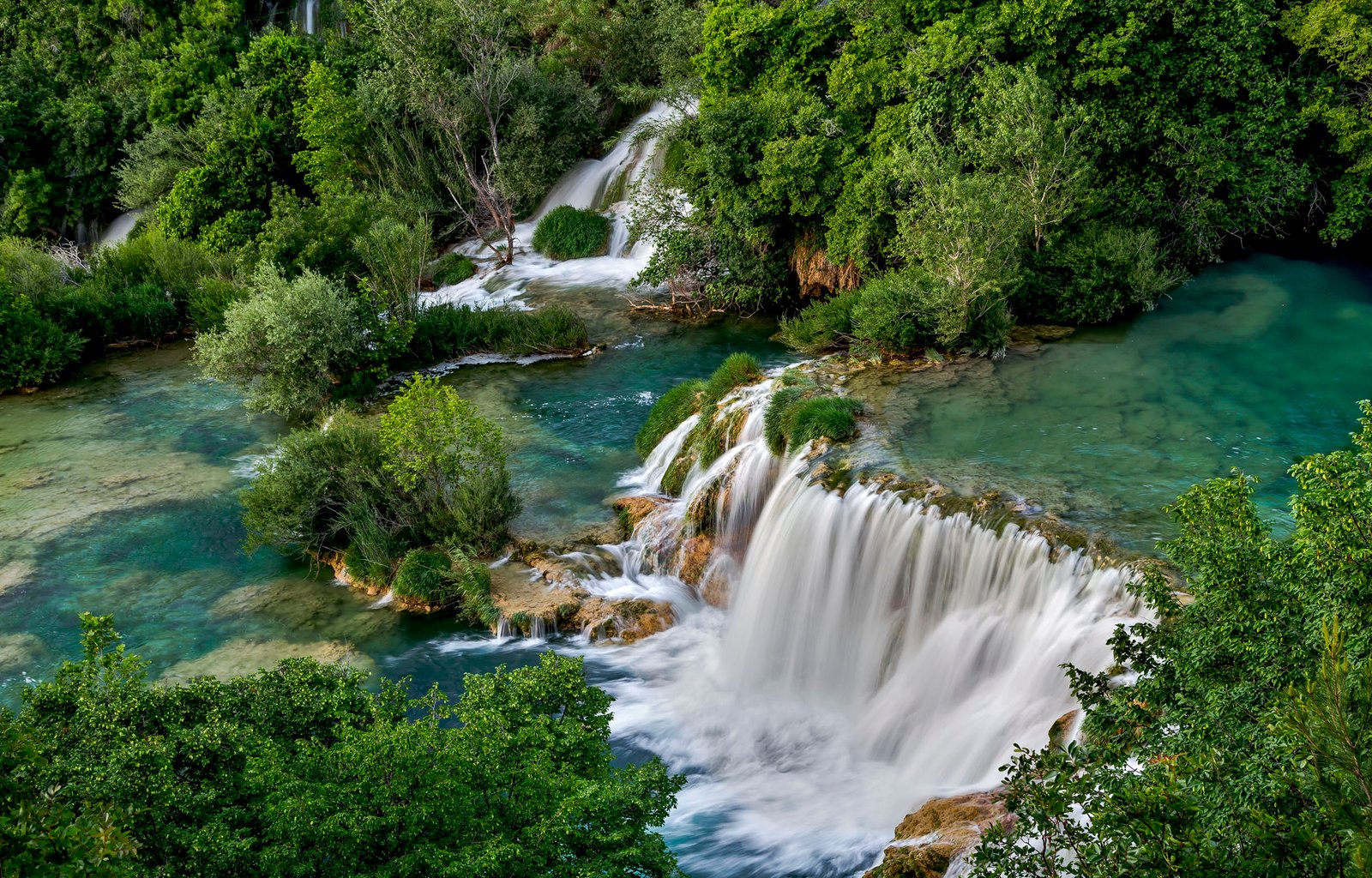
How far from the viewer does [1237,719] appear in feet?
26.8

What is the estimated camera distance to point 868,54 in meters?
26.1

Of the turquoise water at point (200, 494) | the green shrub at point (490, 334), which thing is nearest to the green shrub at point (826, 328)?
the turquoise water at point (200, 494)

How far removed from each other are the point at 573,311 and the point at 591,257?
14.7ft

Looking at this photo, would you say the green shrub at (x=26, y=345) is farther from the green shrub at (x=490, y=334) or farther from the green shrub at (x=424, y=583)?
the green shrub at (x=424, y=583)

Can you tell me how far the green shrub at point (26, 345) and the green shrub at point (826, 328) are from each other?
60.0 feet

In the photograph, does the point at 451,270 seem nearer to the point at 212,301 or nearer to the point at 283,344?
the point at 212,301

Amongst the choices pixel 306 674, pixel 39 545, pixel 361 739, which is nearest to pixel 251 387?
pixel 39 545

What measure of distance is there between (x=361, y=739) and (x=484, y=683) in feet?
5.21

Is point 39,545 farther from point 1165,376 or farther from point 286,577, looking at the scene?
point 1165,376

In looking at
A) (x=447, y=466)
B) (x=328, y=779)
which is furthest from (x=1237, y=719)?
(x=447, y=466)

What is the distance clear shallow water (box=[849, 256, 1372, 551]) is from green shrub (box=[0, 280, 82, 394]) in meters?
20.1

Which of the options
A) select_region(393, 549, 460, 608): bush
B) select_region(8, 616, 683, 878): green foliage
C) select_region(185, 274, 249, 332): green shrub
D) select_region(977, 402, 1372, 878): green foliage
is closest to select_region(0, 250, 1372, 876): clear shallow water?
select_region(393, 549, 460, 608): bush

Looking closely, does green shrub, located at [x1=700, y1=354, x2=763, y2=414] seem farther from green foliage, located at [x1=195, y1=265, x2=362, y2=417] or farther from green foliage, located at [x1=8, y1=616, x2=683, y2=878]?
green foliage, located at [x1=8, y1=616, x2=683, y2=878]

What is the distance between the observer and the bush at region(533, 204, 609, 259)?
33.3m
